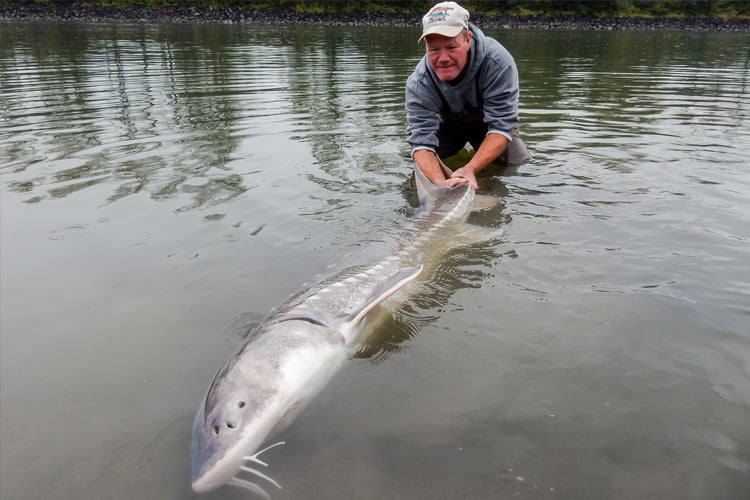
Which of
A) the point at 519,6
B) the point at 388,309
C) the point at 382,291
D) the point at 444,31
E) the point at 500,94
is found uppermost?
the point at 519,6

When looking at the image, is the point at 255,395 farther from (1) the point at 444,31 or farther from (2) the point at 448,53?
(2) the point at 448,53

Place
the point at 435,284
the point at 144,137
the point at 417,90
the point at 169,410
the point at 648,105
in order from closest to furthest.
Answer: the point at 169,410, the point at 435,284, the point at 417,90, the point at 144,137, the point at 648,105

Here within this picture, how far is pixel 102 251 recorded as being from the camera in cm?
490

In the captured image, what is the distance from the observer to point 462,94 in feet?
21.6

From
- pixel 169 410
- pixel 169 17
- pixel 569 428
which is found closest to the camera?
pixel 569 428

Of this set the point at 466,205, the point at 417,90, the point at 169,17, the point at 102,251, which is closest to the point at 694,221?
the point at 466,205

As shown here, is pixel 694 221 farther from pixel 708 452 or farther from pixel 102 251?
pixel 102 251

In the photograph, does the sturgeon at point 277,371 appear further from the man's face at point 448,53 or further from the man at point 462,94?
the man's face at point 448,53

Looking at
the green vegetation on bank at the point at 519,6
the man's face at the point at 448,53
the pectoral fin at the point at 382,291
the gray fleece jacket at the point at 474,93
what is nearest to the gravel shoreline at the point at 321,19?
the green vegetation on bank at the point at 519,6

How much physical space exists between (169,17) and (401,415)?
45.6m

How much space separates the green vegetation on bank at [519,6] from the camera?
44969mm

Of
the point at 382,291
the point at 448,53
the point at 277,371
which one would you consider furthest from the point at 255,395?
the point at 448,53

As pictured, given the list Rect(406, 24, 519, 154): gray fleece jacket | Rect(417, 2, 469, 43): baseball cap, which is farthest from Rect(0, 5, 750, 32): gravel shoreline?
Rect(417, 2, 469, 43): baseball cap

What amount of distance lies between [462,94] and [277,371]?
4698 millimetres
